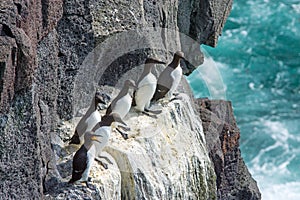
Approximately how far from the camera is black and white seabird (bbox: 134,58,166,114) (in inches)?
453

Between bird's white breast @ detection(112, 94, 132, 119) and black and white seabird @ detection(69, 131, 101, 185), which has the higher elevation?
bird's white breast @ detection(112, 94, 132, 119)

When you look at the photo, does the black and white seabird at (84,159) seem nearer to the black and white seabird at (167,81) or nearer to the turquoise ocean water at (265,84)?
the black and white seabird at (167,81)

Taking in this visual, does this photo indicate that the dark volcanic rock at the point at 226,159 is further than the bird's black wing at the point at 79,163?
Yes

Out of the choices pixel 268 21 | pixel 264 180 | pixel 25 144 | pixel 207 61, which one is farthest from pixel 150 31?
pixel 268 21

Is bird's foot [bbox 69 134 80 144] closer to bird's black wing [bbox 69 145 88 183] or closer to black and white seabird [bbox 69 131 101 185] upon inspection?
black and white seabird [bbox 69 131 101 185]

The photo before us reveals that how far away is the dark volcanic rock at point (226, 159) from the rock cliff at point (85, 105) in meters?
0.03

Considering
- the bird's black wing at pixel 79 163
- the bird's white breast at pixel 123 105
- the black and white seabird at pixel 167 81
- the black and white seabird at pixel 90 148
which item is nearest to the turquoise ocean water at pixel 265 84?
the black and white seabird at pixel 167 81

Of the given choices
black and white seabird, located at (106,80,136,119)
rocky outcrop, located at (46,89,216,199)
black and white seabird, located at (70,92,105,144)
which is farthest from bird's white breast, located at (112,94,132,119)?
black and white seabird, located at (70,92,105,144)

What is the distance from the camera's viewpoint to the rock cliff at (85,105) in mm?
8648

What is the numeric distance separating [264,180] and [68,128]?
10.5 metres

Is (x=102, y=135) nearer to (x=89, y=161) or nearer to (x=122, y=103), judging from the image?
(x=89, y=161)

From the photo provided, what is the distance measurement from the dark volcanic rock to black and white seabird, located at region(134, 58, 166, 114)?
2.12m

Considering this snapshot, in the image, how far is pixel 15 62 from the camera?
8.48 meters

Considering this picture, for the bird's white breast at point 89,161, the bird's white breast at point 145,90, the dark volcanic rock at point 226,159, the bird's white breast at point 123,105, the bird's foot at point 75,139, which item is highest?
the bird's white breast at point 145,90
